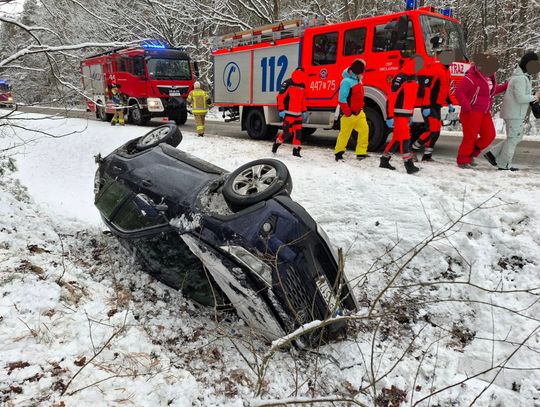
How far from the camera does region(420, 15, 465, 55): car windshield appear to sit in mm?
6574

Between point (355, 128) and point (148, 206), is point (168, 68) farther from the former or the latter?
point (148, 206)

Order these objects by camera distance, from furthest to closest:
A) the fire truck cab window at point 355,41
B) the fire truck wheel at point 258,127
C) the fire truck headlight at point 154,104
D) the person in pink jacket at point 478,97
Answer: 1. the fire truck headlight at point 154,104
2. the fire truck wheel at point 258,127
3. the fire truck cab window at point 355,41
4. the person in pink jacket at point 478,97

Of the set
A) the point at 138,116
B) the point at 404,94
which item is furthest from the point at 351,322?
the point at 138,116

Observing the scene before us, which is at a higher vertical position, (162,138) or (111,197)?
(162,138)

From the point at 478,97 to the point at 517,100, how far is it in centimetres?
49

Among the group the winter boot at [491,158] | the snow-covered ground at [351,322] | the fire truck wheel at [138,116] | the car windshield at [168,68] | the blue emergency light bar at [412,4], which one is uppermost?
the blue emergency light bar at [412,4]

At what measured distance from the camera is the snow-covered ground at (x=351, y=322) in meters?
2.14

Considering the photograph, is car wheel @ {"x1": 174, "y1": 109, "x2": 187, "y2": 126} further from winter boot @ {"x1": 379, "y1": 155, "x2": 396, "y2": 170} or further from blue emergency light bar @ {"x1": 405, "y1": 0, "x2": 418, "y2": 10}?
winter boot @ {"x1": 379, "y1": 155, "x2": 396, "y2": 170}

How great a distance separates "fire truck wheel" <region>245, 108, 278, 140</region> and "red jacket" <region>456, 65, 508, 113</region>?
5.17m

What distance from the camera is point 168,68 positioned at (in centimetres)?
1342

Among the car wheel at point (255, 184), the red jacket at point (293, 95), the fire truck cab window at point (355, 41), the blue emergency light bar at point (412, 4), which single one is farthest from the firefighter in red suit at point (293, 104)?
the car wheel at point (255, 184)

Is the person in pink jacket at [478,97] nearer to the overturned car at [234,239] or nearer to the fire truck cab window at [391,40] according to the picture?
the fire truck cab window at [391,40]

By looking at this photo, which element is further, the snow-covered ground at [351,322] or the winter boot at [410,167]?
the winter boot at [410,167]

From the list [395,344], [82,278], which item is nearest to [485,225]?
[395,344]
